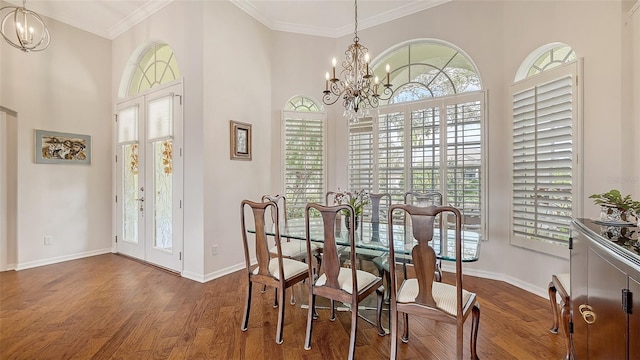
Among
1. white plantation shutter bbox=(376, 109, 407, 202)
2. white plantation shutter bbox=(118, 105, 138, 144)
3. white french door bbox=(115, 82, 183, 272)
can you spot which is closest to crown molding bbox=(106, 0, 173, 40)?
white french door bbox=(115, 82, 183, 272)

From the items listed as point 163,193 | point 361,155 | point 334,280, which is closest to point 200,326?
point 334,280

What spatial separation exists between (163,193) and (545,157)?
4.69 meters

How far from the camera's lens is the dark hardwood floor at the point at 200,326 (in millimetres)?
2047

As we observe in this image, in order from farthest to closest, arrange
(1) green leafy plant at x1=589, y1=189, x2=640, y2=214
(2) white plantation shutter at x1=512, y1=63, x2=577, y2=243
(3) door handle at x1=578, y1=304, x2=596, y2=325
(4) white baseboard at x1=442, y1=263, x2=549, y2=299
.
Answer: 1. (4) white baseboard at x1=442, y1=263, x2=549, y2=299
2. (2) white plantation shutter at x1=512, y1=63, x2=577, y2=243
3. (1) green leafy plant at x1=589, y1=189, x2=640, y2=214
4. (3) door handle at x1=578, y1=304, x2=596, y2=325

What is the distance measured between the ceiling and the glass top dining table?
308cm

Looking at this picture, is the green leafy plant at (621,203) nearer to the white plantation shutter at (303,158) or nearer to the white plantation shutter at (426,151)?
the white plantation shutter at (426,151)

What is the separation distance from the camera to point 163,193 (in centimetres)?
396

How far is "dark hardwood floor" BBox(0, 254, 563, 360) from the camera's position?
2.05 meters

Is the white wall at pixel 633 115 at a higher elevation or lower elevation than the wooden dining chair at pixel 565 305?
higher

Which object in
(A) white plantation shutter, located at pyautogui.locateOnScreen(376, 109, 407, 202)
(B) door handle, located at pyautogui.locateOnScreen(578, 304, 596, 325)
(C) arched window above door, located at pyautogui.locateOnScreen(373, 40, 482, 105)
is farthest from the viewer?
(A) white plantation shutter, located at pyautogui.locateOnScreen(376, 109, 407, 202)

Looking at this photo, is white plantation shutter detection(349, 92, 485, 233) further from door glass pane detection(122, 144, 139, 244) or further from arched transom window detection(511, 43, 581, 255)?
door glass pane detection(122, 144, 139, 244)

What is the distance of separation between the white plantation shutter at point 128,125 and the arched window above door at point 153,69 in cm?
34

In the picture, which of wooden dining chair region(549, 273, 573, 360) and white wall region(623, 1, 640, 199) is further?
white wall region(623, 1, 640, 199)

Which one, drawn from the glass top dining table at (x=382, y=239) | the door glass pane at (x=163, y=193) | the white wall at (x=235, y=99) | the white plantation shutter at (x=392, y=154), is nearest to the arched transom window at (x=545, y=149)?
the white wall at (x=235, y=99)
